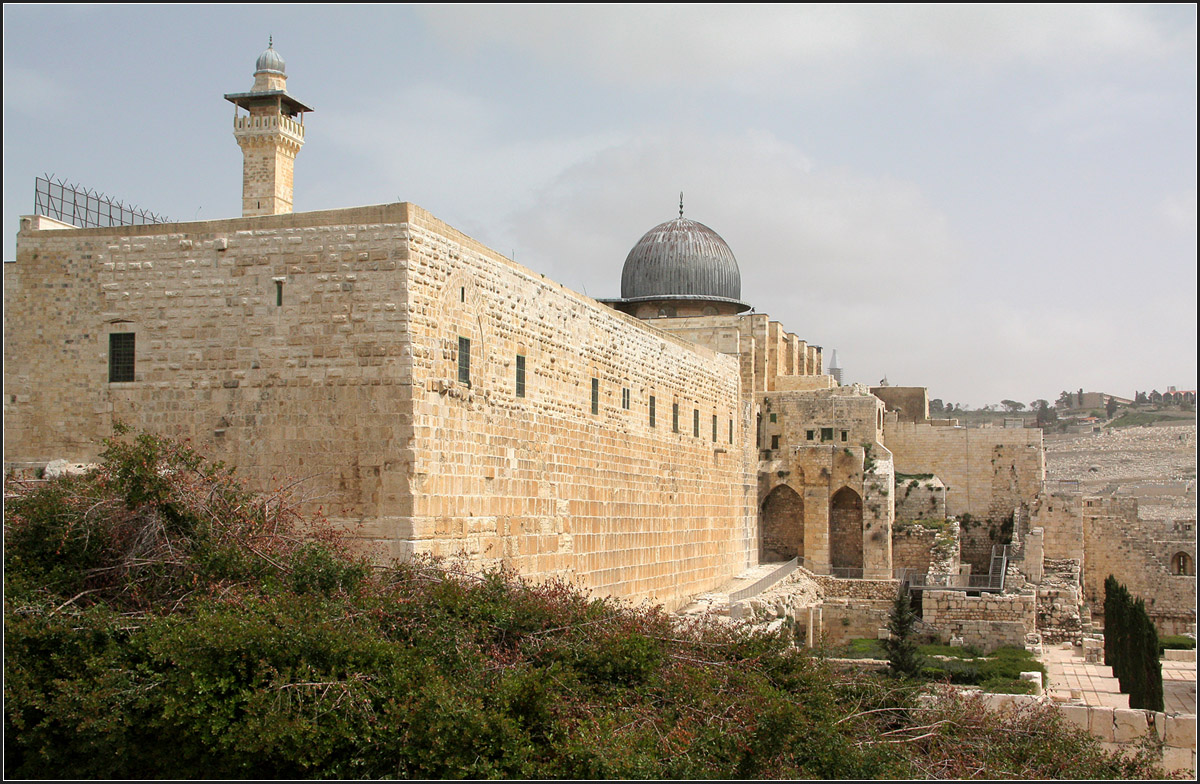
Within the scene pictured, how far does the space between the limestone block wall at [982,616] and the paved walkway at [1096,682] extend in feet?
2.00

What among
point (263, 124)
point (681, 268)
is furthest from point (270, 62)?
point (681, 268)

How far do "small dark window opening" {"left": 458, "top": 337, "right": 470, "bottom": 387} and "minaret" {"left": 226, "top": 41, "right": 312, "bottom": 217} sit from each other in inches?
392

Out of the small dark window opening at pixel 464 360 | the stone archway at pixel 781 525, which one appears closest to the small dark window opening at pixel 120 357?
the small dark window opening at pixel 464 360

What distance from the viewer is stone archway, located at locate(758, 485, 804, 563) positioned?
2609 centimetres

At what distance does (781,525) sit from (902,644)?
40.0 feet

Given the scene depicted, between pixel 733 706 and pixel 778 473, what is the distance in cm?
1771

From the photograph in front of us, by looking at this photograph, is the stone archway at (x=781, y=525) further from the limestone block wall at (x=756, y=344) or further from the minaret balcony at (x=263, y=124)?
the minaret balcony at (x=263, y=124)

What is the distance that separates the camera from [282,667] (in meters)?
7.58

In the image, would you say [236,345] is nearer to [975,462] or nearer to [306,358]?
[306,358]

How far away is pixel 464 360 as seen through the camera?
37.2 feet

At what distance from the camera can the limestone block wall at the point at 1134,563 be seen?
79.2 feet

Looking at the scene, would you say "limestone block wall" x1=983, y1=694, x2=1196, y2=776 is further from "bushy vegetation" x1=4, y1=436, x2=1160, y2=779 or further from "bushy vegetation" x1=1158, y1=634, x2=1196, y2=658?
"bushy vegetation" x1=1158, y1=634, x2=1196, y2=658

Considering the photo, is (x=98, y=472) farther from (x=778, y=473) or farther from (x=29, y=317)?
(x=778, y=473)

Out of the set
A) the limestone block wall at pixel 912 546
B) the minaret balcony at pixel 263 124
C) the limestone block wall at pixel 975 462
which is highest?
the minaret balcony at pixel 263 124
